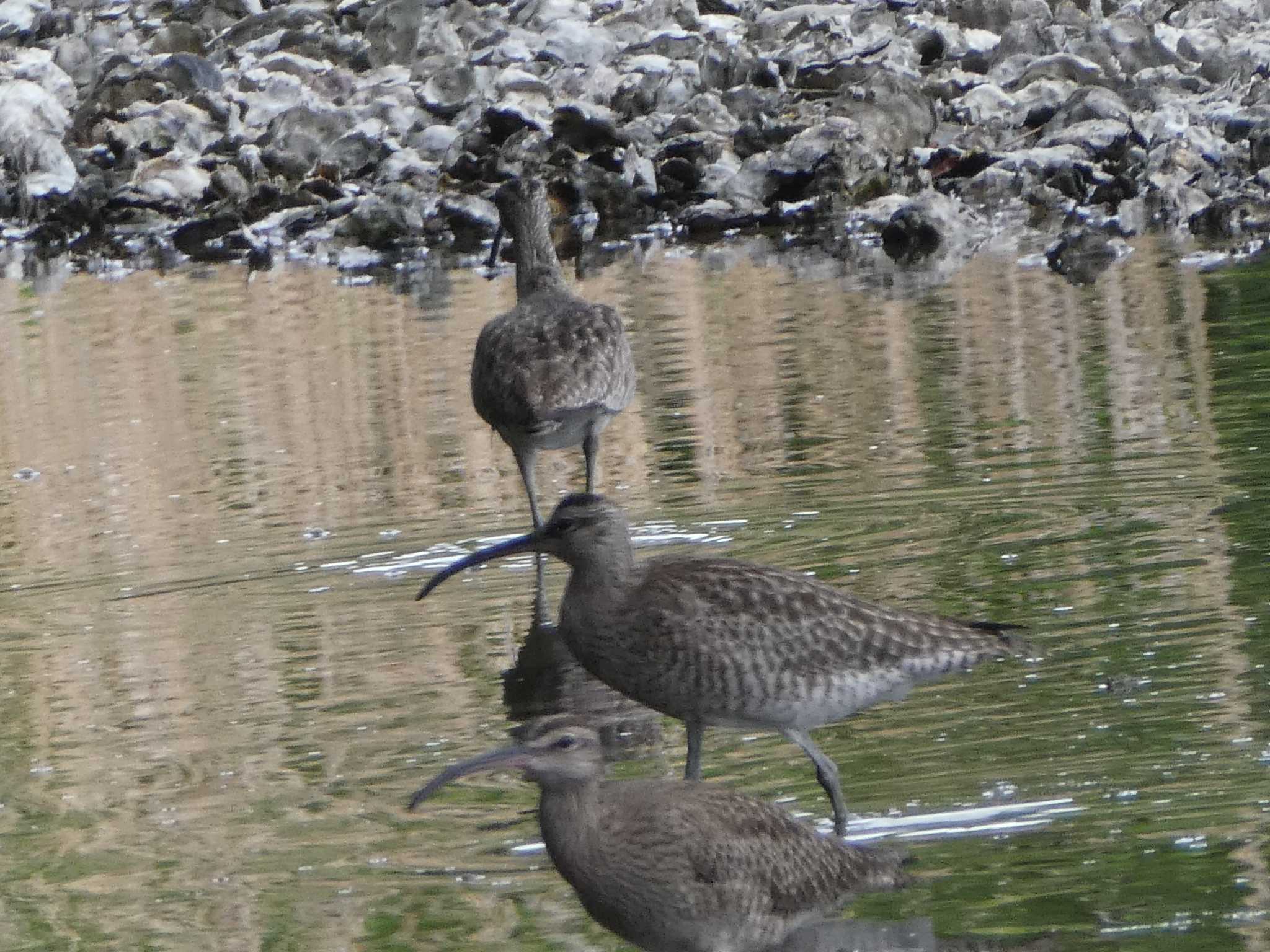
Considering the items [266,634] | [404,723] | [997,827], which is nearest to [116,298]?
[266,634]

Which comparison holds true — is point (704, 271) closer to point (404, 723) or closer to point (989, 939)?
point (404, 723)

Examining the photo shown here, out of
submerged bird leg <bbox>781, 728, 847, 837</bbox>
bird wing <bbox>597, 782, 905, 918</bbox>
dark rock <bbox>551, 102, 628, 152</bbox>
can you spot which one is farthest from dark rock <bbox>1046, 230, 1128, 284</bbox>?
bird wing <bbox>597, 782, 905, 918</bbox>

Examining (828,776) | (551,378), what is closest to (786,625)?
(828,776)

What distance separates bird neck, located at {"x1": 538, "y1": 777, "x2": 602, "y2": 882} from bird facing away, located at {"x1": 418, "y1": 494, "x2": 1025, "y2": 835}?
913mm

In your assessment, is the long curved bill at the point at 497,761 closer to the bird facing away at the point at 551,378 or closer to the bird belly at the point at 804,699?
the bird belly at the point at 804,699

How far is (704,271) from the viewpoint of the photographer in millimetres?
19734

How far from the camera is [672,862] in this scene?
246 inches

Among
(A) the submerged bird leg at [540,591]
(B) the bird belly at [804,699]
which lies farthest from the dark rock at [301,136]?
(B) the bird belly at [804,699]

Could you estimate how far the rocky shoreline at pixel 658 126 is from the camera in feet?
72.6

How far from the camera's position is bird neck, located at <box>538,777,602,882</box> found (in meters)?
6.27

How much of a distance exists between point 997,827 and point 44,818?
9.43 ft

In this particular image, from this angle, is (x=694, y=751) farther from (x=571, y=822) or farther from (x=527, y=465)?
(x=527, y=465)

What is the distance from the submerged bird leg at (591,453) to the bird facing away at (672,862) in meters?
5.31

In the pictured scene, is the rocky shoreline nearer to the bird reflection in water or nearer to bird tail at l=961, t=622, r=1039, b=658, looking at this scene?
bird tail at l=961, t=622, r=1039, b=658
